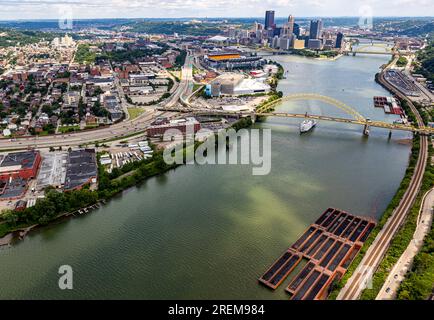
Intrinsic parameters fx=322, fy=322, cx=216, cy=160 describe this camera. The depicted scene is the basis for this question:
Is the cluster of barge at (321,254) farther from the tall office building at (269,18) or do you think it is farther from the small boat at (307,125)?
the tall office building at (269,18)

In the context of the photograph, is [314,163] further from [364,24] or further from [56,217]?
[364,24]

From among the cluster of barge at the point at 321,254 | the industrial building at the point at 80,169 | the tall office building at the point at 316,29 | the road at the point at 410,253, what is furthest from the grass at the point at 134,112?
the tall office building at the point at 316,29

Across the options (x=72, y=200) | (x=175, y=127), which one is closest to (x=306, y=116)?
(x=175, y=127)

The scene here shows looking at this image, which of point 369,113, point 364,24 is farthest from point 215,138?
point 364,24

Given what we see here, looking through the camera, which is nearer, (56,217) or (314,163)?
(56,217)

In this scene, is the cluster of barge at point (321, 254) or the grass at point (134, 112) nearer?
the cluster of barge at point (321, 254)

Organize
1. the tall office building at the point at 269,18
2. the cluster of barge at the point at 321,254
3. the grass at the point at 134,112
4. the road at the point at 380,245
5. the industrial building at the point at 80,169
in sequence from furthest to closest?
the tall office building at the point at 269,18 < the grass at the point at 134,112 < the industrial building at the point at 80,169 < the cluster of barge at the point at 321,254 < the road at the point at 380,245

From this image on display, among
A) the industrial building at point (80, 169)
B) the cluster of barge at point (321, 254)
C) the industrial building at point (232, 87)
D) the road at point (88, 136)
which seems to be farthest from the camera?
the industrial building at point (232, 87)
